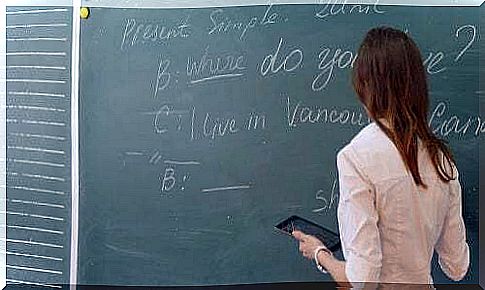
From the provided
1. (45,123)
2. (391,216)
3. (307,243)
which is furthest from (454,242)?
(45,123)

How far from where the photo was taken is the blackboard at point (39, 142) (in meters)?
1.24

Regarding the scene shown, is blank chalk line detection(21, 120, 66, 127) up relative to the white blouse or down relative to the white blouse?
up

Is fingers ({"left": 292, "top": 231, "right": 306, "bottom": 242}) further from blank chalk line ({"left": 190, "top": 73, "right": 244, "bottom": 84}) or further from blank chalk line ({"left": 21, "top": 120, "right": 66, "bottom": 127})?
blank chalk line ({"left": 21, "top": 120, "right": 66, "bottom": 127})

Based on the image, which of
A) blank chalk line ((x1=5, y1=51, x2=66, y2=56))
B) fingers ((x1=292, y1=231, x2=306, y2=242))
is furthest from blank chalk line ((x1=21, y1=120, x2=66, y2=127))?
fingers ((x1=292, y1=231, x2=306, y2=242))

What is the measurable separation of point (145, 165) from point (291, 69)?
0.36 metres

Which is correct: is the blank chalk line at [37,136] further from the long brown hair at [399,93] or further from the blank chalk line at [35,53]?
the long brown hair at [399,93]

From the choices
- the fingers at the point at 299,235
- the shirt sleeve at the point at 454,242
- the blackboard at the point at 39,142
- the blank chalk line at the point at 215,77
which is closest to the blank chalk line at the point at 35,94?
the blackboard at the point at 39,142

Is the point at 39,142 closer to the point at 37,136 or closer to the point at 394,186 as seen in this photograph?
the point at 37,136

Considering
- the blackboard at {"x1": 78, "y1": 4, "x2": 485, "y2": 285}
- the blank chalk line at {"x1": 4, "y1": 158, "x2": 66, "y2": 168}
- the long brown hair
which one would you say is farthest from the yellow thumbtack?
the long brown hair

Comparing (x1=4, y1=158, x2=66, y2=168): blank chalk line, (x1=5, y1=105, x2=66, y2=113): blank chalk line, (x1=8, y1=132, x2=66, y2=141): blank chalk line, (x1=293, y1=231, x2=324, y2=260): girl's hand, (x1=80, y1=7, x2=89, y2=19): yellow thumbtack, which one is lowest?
(x1=293, y1=231, x2=324, y2=260): girl's hand

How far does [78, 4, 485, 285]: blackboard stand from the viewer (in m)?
1.23

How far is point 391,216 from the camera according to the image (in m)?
1.20

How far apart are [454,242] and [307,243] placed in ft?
0.99

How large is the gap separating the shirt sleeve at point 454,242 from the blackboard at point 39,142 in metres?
0.78
